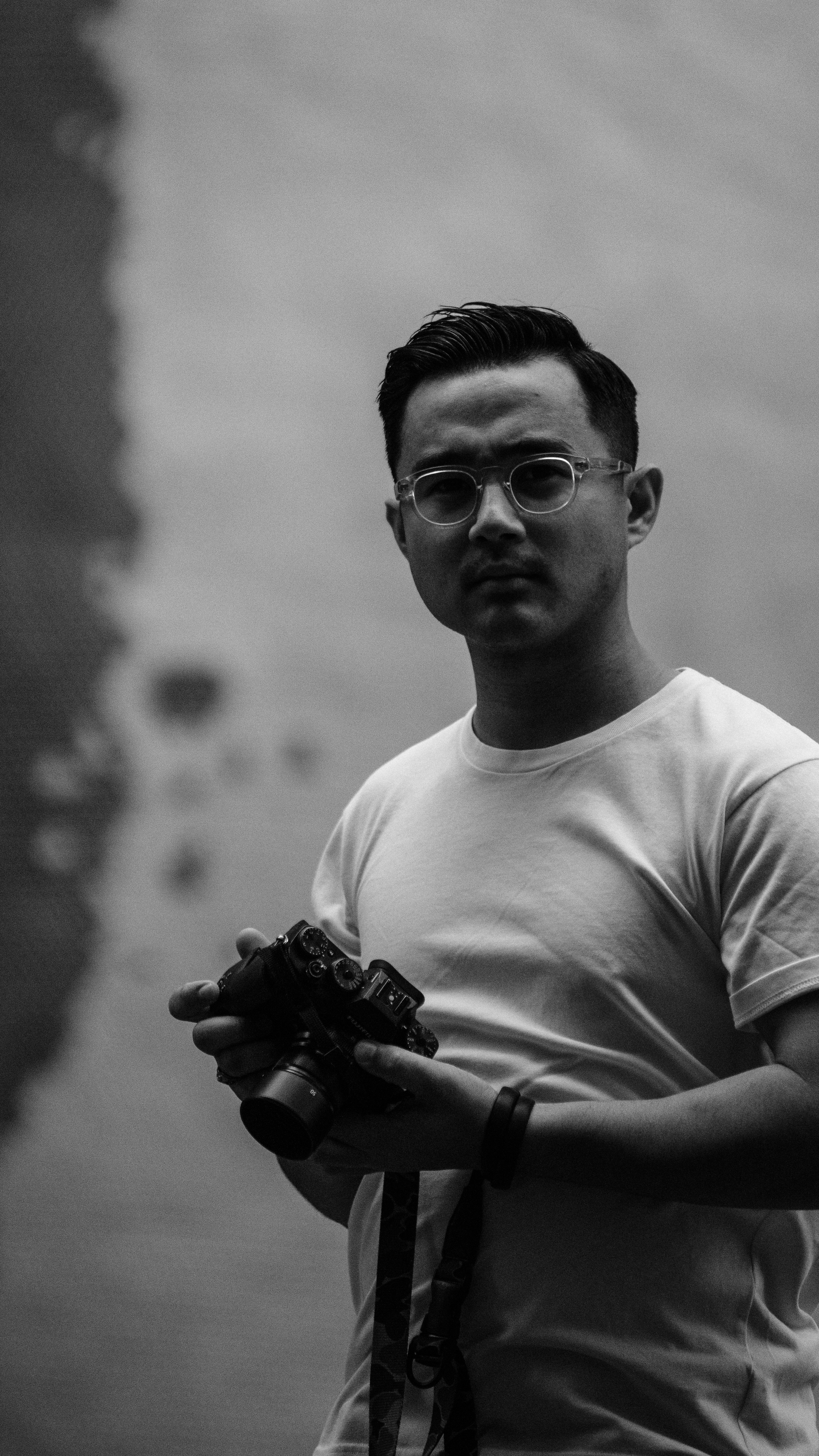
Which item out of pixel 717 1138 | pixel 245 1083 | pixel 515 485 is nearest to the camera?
pixel 717 1138

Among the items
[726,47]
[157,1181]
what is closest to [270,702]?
[157,1181]

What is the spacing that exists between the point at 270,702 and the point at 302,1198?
0.62 meters

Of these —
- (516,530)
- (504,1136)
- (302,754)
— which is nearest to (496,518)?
(516,530)

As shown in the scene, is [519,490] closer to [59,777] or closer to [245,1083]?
[245,1083]

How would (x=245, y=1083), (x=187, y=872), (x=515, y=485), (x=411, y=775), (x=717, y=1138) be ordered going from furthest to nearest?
1. (x=187, y=872)
2. (x=411, y=775)
3. (x=515, y=485)
4. (x=245, y=1083)
5. (x=717, y=1138)

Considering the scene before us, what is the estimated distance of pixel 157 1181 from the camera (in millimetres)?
1563

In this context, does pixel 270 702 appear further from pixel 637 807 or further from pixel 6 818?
pixel 637 807

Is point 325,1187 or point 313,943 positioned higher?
point 313,943

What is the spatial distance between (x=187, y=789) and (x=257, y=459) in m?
0.46

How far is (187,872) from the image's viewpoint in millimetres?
1648

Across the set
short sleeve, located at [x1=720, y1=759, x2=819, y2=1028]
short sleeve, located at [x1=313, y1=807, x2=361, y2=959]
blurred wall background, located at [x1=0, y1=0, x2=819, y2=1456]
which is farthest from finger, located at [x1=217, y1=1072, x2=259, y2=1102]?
blurred wall background, located at [x1=0, y1=0, x2=819, y2=1456]

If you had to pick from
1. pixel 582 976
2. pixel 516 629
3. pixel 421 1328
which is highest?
pixel 516 629

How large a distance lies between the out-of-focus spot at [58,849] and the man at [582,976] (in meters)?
0.67

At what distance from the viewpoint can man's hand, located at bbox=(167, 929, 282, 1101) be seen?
88 centimetres
